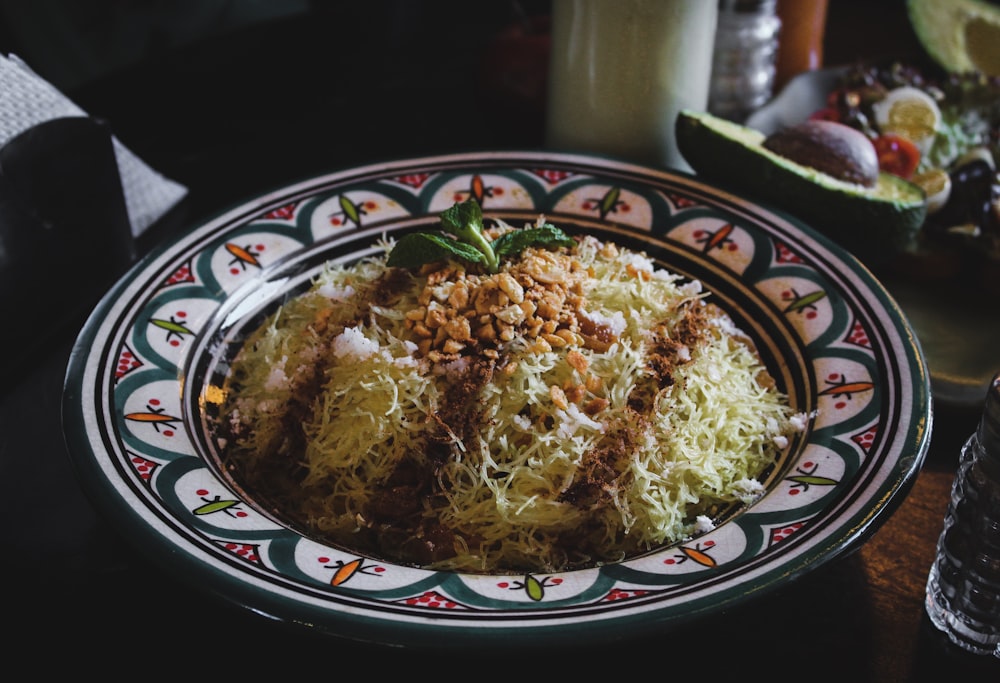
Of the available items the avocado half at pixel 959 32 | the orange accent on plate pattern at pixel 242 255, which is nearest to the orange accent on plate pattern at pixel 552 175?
the orange accent on plate pattern at pixel 242 255

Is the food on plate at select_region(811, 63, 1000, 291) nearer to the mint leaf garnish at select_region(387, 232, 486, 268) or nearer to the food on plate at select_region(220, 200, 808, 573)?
the food on plate at select_region(220, 200, 808, 573)

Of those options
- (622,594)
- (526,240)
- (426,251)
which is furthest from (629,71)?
(622,594)

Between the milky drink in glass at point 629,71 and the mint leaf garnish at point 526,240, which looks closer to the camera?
the mint leaf garnish at point 526,240

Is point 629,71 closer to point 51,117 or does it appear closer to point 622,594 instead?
point 51,117

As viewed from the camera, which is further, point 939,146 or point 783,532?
point 939,146

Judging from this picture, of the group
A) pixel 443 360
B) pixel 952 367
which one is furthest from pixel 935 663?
pixel 443 360

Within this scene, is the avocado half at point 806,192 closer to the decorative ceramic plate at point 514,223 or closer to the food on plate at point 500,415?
the decorative ceramic plate at point 514,223
